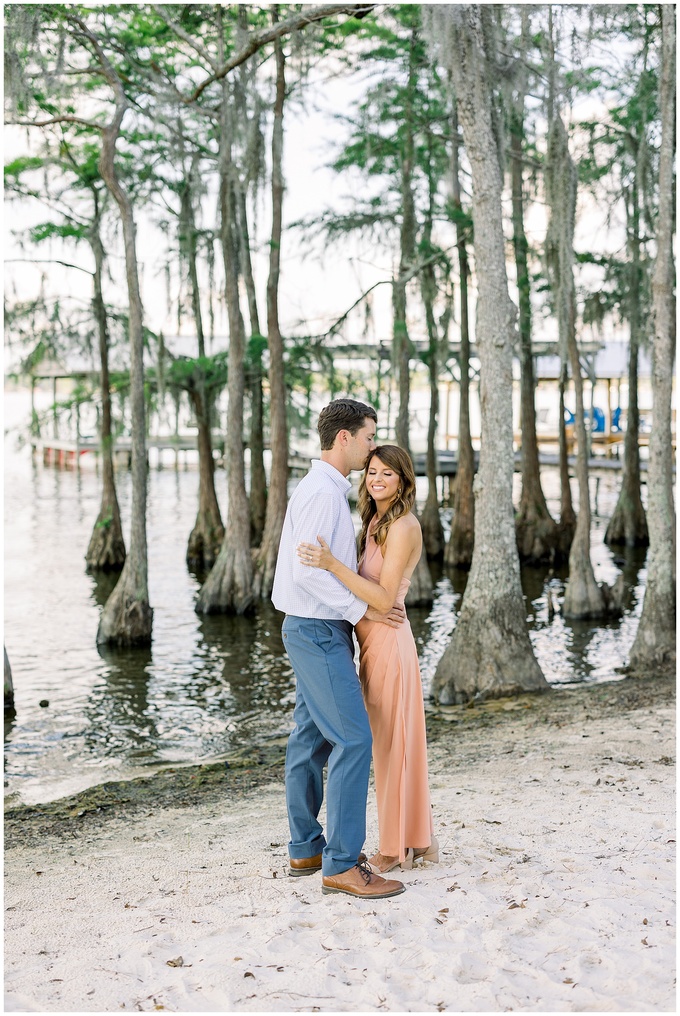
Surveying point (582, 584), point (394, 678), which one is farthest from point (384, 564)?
point (582, 584)

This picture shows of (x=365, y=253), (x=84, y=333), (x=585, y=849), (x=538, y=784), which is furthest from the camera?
(x=84, y=333)

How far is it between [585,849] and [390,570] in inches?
61.9

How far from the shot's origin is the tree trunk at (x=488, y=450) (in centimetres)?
938

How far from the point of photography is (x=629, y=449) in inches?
822

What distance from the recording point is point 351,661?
4.07 meters

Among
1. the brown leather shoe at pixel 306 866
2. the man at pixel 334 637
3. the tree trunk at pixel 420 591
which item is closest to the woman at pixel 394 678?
the man at pixel 334 637

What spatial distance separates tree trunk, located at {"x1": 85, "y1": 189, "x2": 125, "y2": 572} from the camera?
19141mm

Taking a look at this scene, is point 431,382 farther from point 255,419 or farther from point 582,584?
point 582,584

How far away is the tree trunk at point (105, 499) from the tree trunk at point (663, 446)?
11462mm

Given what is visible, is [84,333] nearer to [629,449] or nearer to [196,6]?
[196,6]

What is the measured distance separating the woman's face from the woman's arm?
111mm

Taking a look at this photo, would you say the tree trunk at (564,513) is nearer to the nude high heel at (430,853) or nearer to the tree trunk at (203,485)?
the tree trunk at (203,485)

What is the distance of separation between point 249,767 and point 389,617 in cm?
375

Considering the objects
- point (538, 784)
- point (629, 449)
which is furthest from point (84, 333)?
point (538, 784)
